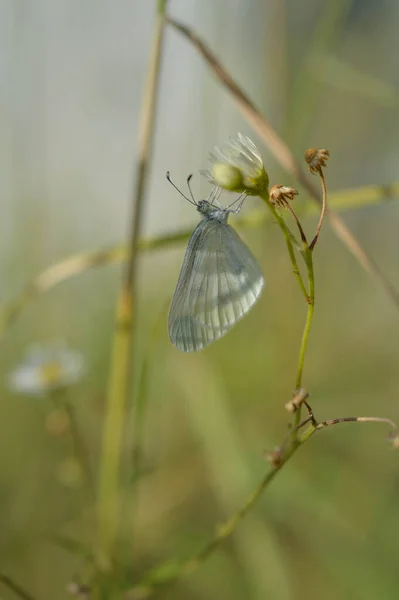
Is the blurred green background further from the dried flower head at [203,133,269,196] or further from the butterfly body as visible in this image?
the dried flower head at [203,133,269,196]

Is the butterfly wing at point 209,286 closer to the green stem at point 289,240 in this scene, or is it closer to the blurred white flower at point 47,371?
the green stem at point 289,240

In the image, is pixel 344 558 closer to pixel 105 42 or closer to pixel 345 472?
pixel 345 472

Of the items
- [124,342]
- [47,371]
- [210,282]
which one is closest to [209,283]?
[210,282]

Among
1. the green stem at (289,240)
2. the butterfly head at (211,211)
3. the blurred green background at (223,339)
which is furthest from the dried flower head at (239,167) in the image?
the blurred green background at (223,339)

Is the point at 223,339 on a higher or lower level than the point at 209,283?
lower

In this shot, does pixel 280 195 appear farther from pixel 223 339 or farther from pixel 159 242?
pixel 223 339

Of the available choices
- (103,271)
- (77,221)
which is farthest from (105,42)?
(103,271)
